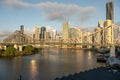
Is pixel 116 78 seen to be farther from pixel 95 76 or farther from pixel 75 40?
pixel 75 40

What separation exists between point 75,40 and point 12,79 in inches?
1474

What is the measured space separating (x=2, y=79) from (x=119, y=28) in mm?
28044

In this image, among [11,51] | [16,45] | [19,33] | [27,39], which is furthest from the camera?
[19,33]

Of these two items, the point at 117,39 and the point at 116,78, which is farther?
the point at 117,39

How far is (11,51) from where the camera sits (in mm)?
40125

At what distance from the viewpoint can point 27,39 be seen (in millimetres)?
56656

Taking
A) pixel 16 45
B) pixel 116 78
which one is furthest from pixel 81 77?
pixel 16 45

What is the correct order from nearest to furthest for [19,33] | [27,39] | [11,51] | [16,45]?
[11,51], [16,45], [27,39], [19,33]

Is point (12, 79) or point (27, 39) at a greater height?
point (27, 39)

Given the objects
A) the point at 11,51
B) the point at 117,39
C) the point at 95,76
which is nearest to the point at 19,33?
the point at 11,51

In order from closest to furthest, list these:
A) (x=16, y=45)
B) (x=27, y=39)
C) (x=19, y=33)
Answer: (x=16, y=45)
(x=27, y=39)
(x=19, y=33)

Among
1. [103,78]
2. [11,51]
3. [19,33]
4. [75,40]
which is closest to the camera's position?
[103,78]

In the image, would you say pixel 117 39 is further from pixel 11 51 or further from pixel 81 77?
pixel 81 77

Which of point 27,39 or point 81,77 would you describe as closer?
point 81,77
